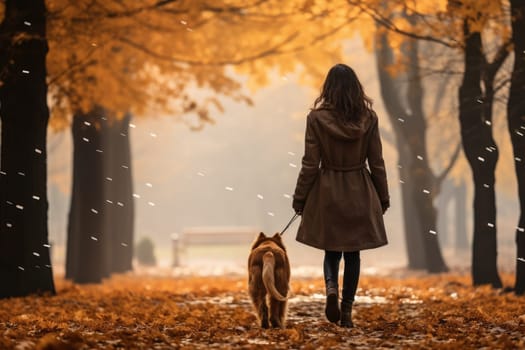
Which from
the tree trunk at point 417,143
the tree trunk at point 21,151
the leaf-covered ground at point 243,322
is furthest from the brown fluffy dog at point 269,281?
the tree trunk at point 417,143

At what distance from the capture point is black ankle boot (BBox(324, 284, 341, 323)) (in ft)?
20.2

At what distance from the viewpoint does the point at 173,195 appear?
2202 inches

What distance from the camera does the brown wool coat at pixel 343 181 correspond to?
20.3ft

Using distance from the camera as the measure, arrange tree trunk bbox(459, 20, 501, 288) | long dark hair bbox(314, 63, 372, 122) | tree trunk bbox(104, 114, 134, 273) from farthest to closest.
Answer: tree trunk bbox(104, 114, 134, 273) → tree trunk bbox(459, 20, 501, 288) → long dark hair bbox(314, 63, 372, 122)

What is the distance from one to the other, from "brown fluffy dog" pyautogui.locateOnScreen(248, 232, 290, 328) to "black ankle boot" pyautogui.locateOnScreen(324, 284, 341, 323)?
1.12 ft

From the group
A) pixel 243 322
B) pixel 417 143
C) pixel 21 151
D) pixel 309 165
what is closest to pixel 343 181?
pixel 309 165

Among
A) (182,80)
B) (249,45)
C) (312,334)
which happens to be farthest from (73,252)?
(312,334)

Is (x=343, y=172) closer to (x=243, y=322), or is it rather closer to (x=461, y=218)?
(x=243, y=322)

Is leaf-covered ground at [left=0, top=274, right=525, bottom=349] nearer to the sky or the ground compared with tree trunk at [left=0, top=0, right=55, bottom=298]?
nearer to the ground

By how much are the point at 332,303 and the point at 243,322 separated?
3.91ft

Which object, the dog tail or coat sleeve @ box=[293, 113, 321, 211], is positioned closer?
the dog tail

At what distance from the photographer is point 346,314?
638 centimetres

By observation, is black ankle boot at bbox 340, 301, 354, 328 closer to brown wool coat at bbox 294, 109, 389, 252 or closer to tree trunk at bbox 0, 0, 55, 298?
brown wool coat at bbox 294, 109, 389, 252

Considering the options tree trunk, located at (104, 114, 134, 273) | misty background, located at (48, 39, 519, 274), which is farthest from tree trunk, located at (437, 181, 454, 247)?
tree trunk, located at (104, 114, 134, 273)
